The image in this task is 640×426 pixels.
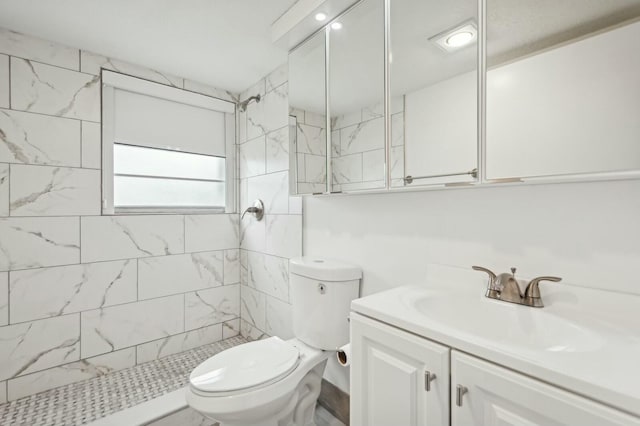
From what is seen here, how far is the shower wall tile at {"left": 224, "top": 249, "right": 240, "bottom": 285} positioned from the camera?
2.54 metres

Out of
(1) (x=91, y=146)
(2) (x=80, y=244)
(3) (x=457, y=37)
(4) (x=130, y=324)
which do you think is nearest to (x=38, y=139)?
(1) (x=91, y=146)

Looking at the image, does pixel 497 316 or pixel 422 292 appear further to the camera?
pixel 422 292

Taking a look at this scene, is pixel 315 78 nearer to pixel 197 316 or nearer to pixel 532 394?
pixel 532 394

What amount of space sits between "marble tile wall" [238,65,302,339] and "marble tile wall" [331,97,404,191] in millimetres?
528

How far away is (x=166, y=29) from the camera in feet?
5.65

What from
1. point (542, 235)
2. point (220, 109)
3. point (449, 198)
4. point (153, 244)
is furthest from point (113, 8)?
point (542, 235)

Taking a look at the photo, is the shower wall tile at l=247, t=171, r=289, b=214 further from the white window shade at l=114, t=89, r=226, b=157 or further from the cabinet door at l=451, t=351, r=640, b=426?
the cabinet door at l=451, t=351, r=640, b=426

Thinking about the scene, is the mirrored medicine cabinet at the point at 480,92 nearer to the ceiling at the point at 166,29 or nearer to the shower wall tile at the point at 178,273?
the ceiling at the point at 166,29

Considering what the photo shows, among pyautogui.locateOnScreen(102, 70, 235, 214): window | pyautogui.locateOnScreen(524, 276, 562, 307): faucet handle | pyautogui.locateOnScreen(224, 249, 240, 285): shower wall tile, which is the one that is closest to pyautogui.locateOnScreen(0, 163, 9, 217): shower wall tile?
pyautogui.locateOnScreen(102, 70, 235, 214): window

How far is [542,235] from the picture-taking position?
3.30 ft

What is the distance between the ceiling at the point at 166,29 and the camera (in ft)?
5.02

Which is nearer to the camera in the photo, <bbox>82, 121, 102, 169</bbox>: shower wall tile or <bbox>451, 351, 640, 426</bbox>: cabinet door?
<bbox>451, 351, 640, 426</bbox>: cabinet door

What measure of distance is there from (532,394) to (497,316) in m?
0.39

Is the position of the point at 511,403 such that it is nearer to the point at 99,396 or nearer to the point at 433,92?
the point at 433,92
